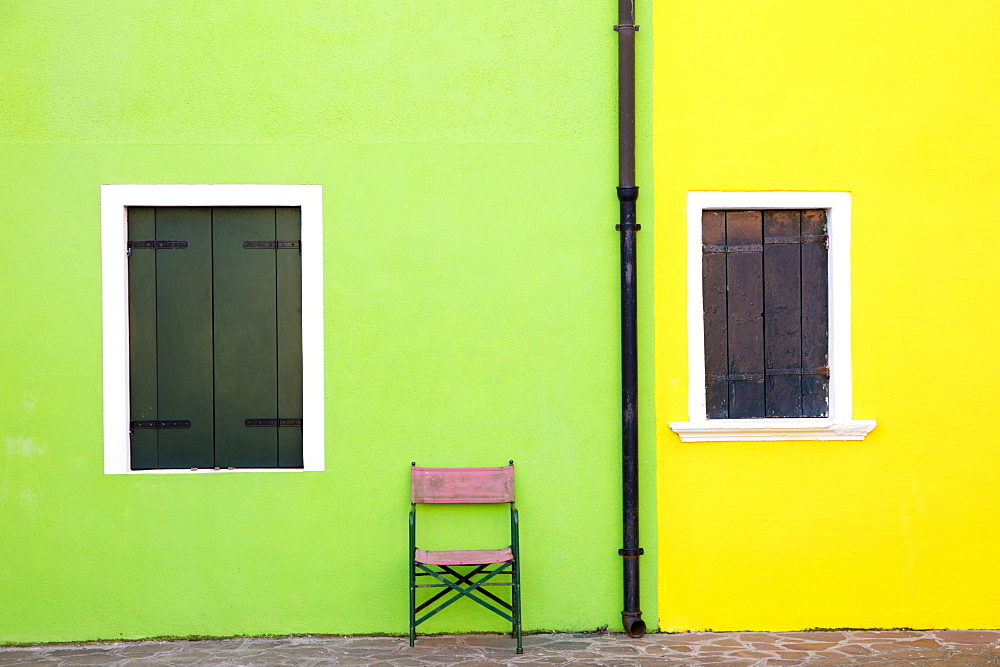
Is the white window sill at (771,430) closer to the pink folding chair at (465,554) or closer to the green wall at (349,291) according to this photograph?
the green wall at (349,291)

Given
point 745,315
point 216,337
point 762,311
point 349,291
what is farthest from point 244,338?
point 762,311

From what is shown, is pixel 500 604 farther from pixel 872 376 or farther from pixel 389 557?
pixel 872 376

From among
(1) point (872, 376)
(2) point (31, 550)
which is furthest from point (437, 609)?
(1) point (872, 376)

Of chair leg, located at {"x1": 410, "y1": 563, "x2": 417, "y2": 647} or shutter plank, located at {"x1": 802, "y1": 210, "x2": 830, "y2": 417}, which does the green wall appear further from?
shutter plank, located at {"x1": 802, "y1": 210, "x2": 830, "y2": 417}

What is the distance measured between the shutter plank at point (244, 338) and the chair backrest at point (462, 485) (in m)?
0.91

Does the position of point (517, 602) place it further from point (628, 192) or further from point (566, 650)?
point (628, 192)

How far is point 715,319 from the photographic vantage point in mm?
6305

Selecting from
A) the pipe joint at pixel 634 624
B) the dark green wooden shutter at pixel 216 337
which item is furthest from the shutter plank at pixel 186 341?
the pipe joint at pixel 634 624

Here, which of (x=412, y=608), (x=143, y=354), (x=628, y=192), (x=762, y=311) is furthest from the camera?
(x=762, y=311)

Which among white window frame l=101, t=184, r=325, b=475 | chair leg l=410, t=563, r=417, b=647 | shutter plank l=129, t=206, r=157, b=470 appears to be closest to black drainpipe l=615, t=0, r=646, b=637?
chair leg l=410, t=563, r=417, b=647

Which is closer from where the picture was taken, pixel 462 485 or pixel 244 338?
pixel 462 485

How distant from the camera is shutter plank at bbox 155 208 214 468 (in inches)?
243

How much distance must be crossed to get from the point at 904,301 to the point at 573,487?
91.4 inches

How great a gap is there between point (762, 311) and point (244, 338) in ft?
10.4
